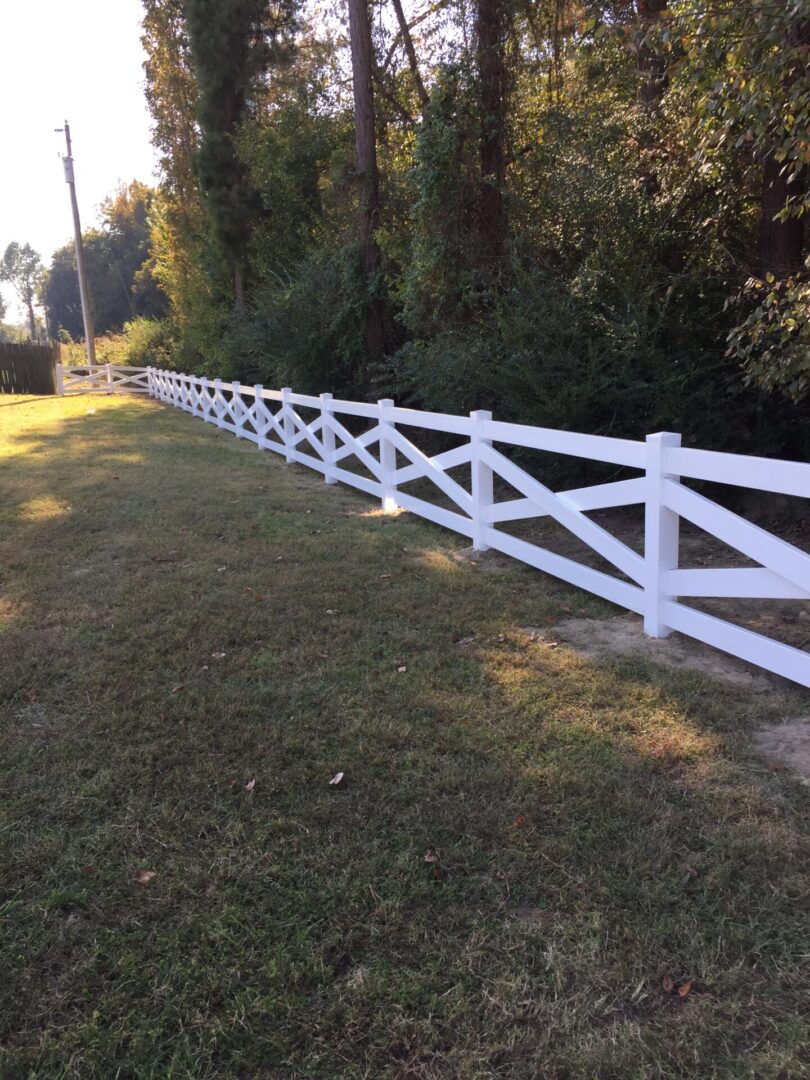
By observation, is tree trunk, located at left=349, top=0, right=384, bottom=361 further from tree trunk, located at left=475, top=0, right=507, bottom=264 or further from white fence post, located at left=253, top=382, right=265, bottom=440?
tree trunk, located at left=475, top=0, right=507, bottom=264

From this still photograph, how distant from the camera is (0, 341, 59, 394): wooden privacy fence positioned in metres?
30.8

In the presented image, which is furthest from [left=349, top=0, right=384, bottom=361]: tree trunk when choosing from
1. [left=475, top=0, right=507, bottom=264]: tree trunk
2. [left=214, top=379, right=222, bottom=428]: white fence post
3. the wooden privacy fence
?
the wooden privacy fence

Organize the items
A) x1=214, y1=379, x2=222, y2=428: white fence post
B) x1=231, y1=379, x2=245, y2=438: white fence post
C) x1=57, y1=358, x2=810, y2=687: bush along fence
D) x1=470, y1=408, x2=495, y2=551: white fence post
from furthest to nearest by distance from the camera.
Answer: x1=214, y1=379, x2=222, y2=428: white fence post, x1=231, y1=379, x2=245, y2=438: white fence post, x1=470, y1=408, x2=495, y2=551: white fence post, x1=57, y1=358, x2=810, y2=687: bush along fence

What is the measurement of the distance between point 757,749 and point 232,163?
21077mm

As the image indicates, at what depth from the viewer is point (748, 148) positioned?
6.80 metres

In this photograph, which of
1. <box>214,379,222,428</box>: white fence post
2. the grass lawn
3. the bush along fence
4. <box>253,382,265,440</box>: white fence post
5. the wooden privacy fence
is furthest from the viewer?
the wooden privacy fence

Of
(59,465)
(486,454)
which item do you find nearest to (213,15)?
(59,465)

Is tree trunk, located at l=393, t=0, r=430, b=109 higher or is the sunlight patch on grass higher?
tree trunk, located at l=393, t=0, r=430, b=109

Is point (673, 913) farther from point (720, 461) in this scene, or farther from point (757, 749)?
point (720, 461)

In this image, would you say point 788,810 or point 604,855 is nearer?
point 604,855

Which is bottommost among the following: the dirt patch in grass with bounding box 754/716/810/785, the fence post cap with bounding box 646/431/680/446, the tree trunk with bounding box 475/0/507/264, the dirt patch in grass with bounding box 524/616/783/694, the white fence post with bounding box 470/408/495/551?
the dirt patch in grass with bounding box 754/716/810/785

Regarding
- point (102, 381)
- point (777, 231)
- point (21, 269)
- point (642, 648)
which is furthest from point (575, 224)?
point (21, 269)

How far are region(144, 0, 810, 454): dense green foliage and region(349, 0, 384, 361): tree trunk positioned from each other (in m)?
0.16

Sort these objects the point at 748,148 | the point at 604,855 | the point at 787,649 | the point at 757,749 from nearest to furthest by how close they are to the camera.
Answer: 1. the point at 604,855
2. the point at 757,749
3. the point at 787,649
4. the point at 748,148
